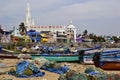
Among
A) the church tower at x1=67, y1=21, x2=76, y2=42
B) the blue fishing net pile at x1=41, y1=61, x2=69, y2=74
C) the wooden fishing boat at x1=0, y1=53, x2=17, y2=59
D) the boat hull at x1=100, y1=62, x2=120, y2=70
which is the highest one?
the church tower at x1=67, y1=21, x2=76, y2=42

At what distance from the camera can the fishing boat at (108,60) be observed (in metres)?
24.5

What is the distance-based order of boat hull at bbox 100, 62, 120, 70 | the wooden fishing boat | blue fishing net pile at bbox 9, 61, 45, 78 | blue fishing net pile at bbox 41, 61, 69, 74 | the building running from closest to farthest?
blue fishing net pile at bbox 9, 61, 45, 78
blue fishing net pile at bbox 41, 61, 69, 74
boat hull at bbox 100, 62, 120, 70
the wooden fishing boat
the building

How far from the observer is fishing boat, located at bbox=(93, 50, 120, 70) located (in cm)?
2453

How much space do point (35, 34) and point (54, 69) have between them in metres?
63.7

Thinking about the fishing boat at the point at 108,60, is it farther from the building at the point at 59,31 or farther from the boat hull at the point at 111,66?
A: the building at the point at 59,31

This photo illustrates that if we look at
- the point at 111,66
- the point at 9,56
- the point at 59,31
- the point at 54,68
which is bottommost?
the point at 111,66

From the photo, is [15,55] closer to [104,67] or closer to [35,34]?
[104,67]

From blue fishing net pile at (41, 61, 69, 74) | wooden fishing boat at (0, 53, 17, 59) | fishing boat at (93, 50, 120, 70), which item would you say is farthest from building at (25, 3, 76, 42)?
→ blue fishing net pile at (41, 61, 69, 74)

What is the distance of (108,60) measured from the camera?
2498 cm

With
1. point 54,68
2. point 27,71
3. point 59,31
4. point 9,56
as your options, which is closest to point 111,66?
point 54,68

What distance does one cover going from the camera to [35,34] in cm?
8306

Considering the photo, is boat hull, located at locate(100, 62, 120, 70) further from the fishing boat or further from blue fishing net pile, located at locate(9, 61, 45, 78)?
blue fishing net pile, located at locate(9, 61, 45, 78)

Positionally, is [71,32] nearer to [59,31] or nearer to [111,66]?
[59,31]

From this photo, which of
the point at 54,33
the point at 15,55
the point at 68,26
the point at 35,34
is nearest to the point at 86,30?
the point at 68,26
